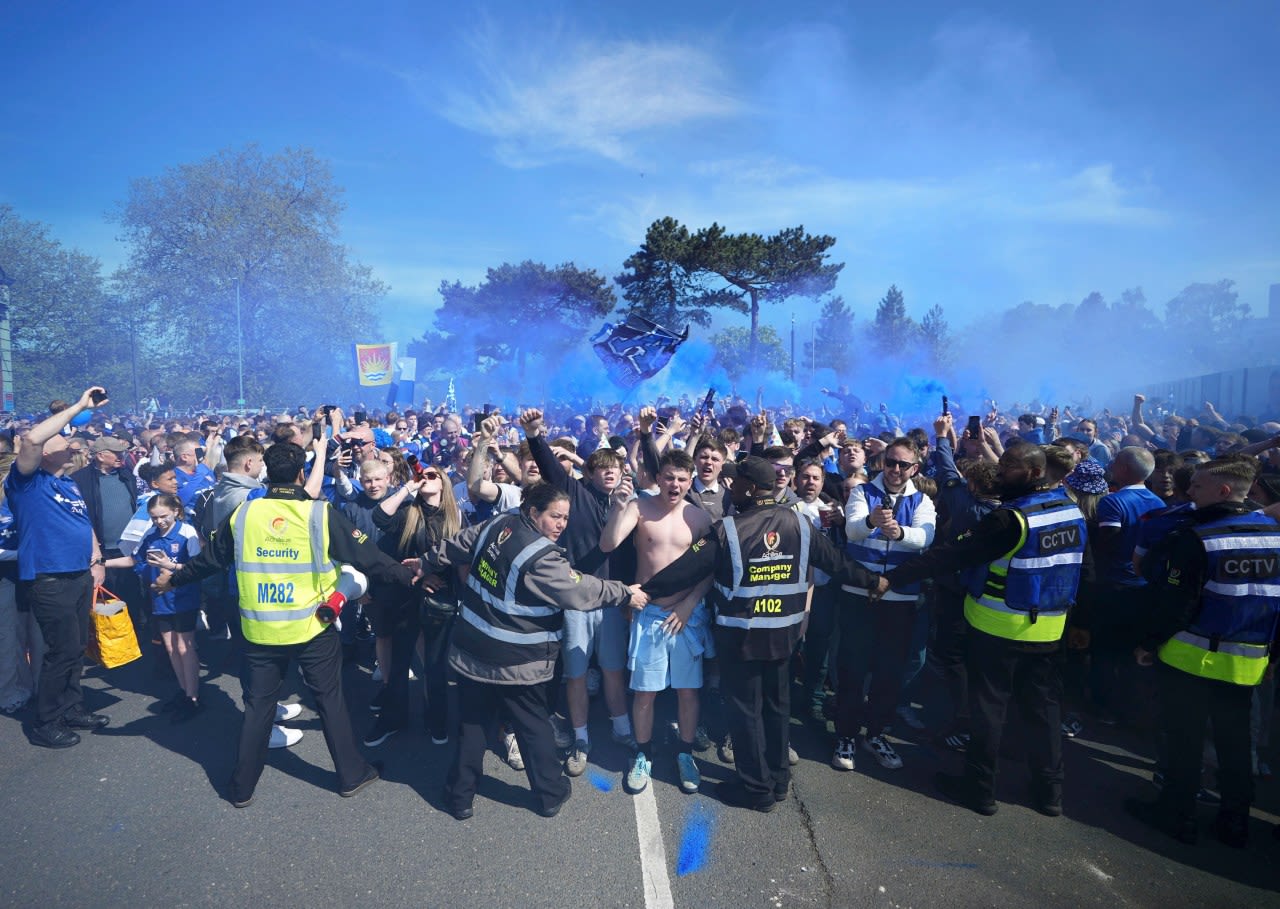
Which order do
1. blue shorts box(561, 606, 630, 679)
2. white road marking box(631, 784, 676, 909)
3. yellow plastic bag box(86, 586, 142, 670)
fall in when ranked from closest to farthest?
white road marking box(631, 784, 676, 909)
blue shorts box(561, 606, 630, 679)
yellow plastic bag box(86, 586, 142, 670)

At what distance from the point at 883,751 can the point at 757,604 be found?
1670mm

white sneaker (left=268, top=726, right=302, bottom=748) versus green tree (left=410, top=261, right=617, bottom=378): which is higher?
green tree (left=410, top=261, right=617, bottom=378)

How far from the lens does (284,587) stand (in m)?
4.04

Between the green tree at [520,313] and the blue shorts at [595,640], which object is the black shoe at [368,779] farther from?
the green tree at [520,313]

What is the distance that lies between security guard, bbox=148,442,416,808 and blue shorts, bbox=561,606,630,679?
1.23 metres

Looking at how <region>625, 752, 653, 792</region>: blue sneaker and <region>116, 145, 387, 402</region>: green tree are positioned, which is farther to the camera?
<region>116, 145, 387, 402</region>: green tree

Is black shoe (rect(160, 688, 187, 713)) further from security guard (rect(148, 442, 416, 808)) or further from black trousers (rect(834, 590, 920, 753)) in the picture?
black trousers (rect(834, 590, 920, 753))

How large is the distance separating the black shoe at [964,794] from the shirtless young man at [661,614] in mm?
1591

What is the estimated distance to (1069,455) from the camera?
14.7 ft

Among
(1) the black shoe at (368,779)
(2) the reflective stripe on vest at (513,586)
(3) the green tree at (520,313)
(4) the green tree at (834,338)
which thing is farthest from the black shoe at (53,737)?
(4) the green tree at (834,338)

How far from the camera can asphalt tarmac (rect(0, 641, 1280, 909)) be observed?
3314mm

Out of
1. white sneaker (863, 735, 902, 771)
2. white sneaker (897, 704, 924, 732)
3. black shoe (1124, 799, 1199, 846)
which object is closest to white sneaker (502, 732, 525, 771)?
white sneaker (863, 735, 902, 771)

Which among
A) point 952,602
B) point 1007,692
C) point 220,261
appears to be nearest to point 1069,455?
point 952,602

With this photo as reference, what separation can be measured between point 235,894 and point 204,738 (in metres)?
1.99
